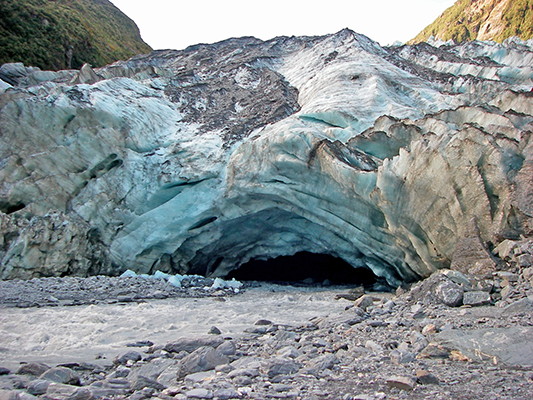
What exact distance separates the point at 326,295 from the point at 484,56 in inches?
651

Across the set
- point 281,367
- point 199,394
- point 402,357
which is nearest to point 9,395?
point 199,394

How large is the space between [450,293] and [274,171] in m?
6.70

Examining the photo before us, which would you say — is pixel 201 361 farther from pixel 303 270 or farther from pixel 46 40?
pixel 46 40

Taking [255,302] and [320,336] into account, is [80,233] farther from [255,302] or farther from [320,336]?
[320,336]

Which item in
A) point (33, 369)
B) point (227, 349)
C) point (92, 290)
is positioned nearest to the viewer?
point (33, 369)

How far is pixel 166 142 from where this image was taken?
50.9 feet

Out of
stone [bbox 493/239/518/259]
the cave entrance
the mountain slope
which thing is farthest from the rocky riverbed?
the mountain slope

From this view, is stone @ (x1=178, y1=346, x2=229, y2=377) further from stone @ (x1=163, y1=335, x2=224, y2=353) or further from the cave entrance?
the cave entrance

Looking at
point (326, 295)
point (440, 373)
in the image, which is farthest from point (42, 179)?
point (440, 373)

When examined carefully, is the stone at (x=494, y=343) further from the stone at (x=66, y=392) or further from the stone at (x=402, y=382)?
the stone at (x=66, y=392)

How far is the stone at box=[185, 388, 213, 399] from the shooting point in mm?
3667

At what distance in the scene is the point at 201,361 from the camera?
4586 millimetres

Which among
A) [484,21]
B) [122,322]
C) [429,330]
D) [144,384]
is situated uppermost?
[484,21]

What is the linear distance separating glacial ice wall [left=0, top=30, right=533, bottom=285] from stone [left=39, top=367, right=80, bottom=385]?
680 cm
